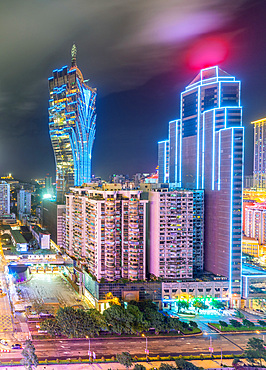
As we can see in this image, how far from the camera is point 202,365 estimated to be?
1316 centimetres

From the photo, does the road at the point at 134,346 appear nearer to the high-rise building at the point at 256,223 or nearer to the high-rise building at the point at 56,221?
the high-rise building at the point at 56,221

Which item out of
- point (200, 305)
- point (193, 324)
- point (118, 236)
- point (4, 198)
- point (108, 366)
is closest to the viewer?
point (108, 366)

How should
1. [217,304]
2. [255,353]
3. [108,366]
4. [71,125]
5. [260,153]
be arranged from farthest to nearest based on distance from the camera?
[260,153] < [71,125] < [217,304] < [255,353] < [108,366]

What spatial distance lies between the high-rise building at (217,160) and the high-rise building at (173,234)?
1.96 metres

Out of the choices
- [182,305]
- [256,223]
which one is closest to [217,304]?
[182,305]

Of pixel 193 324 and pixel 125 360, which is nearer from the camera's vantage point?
pixel 125 360

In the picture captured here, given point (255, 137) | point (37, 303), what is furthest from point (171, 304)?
point (255, 137)

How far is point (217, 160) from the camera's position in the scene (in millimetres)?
20953

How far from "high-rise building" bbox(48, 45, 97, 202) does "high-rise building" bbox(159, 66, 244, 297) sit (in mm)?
19474

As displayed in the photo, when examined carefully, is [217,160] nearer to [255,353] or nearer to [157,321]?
[157,321]

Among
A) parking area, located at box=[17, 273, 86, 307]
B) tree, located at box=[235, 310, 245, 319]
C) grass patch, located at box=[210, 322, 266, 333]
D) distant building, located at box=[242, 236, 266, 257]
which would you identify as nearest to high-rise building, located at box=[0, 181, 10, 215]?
parking area, located at box=[17, 273, 86, 307]

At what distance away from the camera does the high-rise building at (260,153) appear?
51.1 metres

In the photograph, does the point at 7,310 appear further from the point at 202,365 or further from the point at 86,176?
the point at 86,176

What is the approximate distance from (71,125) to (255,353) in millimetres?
33806
